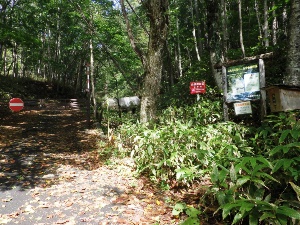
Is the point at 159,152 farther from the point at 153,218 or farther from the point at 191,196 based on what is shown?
the point at 153,218

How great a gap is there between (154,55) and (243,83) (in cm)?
271

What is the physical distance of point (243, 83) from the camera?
6.46 metres

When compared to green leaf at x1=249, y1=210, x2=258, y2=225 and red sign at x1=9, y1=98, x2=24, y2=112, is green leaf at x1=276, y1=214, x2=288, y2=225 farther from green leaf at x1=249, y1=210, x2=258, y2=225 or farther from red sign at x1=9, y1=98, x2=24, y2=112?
red sign at x1=9, y1=98, x2=24, y2=112

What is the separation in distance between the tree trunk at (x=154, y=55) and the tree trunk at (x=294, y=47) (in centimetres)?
349

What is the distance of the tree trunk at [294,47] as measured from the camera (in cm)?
612

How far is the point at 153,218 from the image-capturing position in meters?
3.57

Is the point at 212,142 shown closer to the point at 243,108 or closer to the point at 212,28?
the point at 243,108

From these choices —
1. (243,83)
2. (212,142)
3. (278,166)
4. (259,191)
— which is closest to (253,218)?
(259,191)

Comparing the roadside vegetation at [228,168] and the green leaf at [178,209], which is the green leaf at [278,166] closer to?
the roadside vegetation at [228,168]

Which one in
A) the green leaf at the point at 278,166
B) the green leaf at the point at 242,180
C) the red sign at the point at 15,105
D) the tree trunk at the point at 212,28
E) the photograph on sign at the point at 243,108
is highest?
the tree trunk at the point at 212,28

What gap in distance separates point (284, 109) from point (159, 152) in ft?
10.3

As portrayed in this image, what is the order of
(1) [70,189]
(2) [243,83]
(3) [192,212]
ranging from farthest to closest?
(2) [243,83], (1) [70,189], (3) [192,212]

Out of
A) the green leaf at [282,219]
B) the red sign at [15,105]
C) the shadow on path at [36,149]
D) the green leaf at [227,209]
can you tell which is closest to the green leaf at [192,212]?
the green leaf at [227,209]

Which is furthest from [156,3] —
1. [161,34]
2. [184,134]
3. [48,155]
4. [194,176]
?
[48,155]
